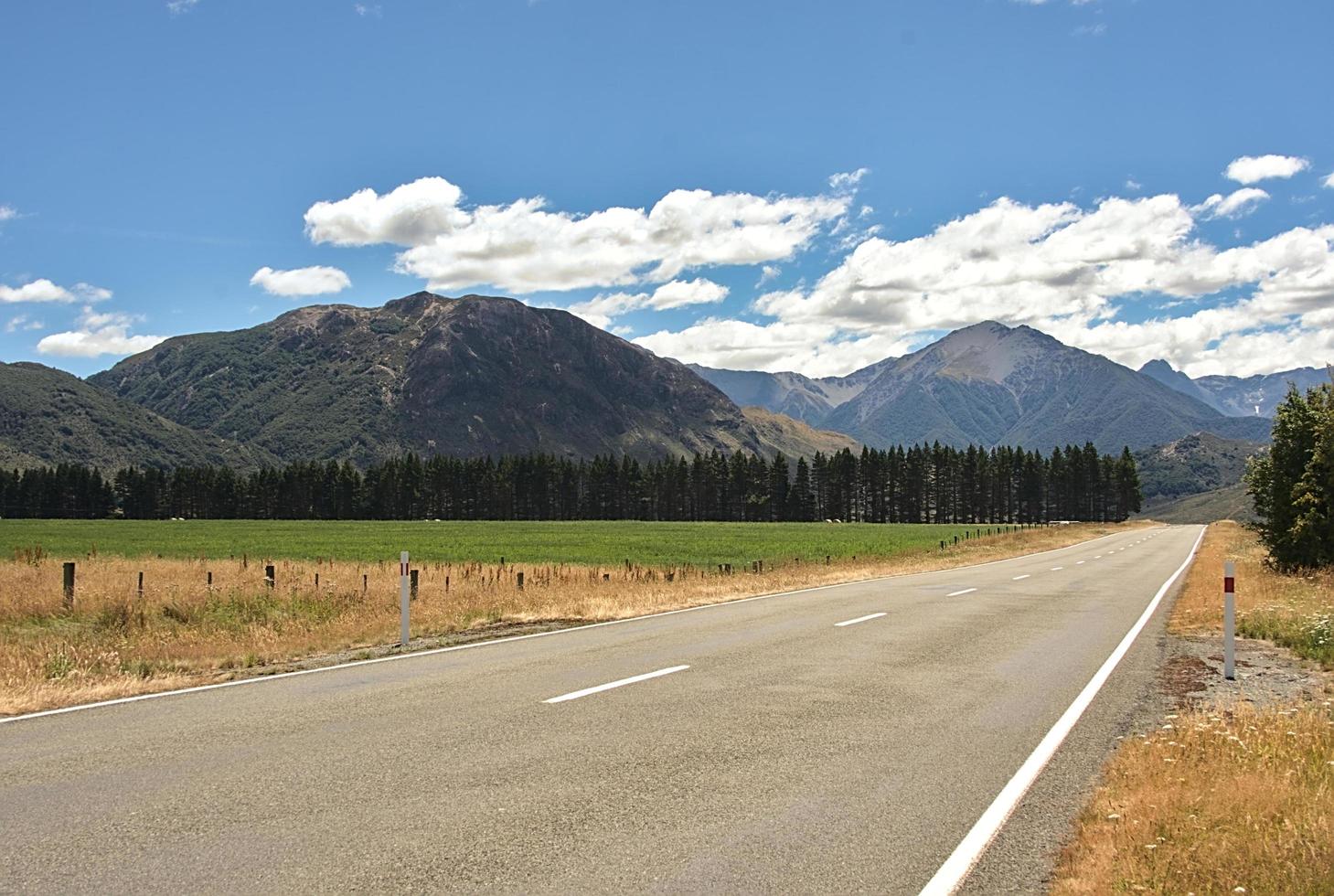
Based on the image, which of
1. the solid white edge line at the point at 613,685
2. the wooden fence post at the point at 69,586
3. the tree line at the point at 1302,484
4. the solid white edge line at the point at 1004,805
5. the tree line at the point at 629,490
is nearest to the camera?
the solid white edge line at the point at 1004,805

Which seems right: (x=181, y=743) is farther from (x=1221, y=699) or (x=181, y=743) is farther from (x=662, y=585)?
(x=662, y=585)

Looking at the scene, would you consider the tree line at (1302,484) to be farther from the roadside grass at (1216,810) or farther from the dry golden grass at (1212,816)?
the dry golden grass at (1212,816)

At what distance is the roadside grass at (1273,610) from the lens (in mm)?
14188

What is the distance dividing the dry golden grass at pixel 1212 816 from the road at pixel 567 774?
35cm

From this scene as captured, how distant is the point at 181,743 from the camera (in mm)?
7754

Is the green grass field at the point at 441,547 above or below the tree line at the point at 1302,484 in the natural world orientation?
below

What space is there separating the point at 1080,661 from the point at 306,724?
10.1 metres

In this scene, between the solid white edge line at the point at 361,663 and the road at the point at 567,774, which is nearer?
the road at the point at 567,774

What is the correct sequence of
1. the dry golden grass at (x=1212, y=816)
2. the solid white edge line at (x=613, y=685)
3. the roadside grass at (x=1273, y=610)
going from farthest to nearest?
the roadside grass at (x=1273, y=610), the solid white edge line at (x=613, y=685), the dry golden grass at (x=1212, y=816)

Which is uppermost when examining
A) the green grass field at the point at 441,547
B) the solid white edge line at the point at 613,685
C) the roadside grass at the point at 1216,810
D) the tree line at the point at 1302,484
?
the tree line at the point at 1302,484

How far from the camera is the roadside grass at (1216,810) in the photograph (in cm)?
474

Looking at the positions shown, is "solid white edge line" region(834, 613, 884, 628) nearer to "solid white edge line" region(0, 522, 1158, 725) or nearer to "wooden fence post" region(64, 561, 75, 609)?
"solid white edge line" region(0, 522, 1158, 725)

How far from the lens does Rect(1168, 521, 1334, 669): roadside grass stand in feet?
46.5

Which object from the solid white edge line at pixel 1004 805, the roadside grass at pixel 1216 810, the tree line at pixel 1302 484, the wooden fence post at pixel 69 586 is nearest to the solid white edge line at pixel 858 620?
the solid white edge line at pixel 1004 805
